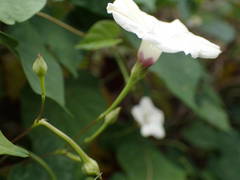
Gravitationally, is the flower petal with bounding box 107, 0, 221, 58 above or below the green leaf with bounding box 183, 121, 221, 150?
above

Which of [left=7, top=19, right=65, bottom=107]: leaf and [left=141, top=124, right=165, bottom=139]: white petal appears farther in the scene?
[left=141, top=124, right=165, bottom=139]: white petal

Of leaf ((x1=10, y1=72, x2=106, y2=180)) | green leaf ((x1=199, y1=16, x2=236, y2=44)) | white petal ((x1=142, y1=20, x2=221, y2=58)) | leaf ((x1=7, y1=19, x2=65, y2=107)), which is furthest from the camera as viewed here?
green leaf ((x1=199, y1=16, x2=236, y2=44))

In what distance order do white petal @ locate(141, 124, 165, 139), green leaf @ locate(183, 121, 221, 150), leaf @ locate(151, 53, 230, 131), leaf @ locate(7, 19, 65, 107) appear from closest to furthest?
leaf @ locate(7, 19, 65, 107)
leaf @ locate(151, 53, 230, 131)
white petal @ locate(141, 124, 165, 139)
green leaf @ locate(183, 121, 221, 150)

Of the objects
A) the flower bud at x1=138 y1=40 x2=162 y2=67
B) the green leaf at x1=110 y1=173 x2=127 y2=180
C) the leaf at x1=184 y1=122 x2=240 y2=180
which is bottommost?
the leaf at x1=184 y1=122 x2=240 y2=180

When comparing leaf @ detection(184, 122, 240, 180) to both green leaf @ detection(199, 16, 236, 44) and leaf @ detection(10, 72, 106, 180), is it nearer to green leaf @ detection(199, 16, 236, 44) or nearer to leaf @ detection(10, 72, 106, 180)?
green leaf @ detection(199, 16, 236, 44)

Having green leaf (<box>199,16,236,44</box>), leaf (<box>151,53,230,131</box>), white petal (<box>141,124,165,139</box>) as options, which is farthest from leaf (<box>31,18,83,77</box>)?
green leaf (<box>199,16,236,44</box>)

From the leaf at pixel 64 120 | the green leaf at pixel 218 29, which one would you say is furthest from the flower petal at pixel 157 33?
the green leaf at pixel 218 29

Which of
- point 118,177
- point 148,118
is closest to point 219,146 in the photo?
point 148,118

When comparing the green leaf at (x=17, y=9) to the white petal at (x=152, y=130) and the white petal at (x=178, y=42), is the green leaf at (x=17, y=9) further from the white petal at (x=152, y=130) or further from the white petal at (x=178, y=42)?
the white petal at (x=152, y=130)

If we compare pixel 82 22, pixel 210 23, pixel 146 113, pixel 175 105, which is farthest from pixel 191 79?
pixel 210 23

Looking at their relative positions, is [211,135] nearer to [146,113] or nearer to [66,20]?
[146,113]
